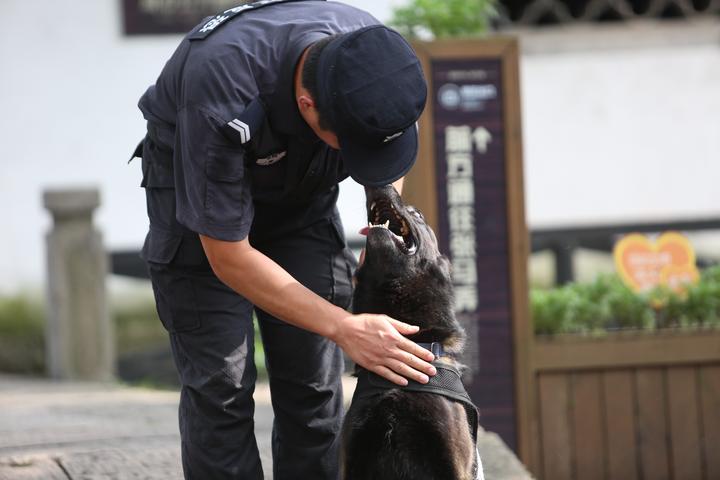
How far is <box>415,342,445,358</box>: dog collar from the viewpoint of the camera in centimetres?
305

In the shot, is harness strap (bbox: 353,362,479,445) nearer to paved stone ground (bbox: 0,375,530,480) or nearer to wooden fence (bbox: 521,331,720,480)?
paved stone ground (bbox: 0,375,530,480)

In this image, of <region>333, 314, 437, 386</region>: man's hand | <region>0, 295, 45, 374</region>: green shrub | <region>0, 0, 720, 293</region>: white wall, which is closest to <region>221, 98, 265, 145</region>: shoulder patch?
<region>333, 314, 437, 386</region>: man's hand

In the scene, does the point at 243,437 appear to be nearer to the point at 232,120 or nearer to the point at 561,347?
the point at 232,120

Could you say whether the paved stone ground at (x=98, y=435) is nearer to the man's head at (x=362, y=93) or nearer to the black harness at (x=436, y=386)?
the black harness at (x=436, y=386)

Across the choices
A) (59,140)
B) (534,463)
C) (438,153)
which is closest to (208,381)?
(438,153)

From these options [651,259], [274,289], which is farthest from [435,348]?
[651,259]

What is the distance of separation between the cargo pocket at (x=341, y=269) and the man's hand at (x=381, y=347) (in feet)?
1.65

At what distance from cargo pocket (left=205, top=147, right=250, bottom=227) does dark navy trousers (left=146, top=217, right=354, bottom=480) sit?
1.04ft

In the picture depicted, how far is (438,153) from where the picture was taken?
17.0 ft

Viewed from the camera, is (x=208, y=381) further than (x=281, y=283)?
Yes

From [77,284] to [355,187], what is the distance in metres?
1.92

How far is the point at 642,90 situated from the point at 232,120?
18.2 ft

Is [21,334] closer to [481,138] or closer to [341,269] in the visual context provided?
[481,138]

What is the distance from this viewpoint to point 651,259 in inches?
272
